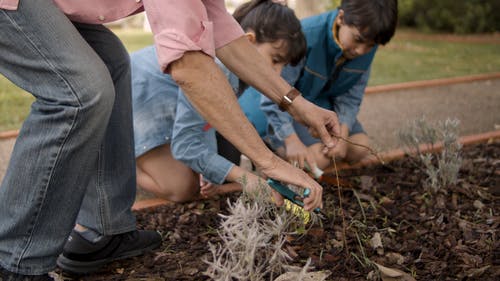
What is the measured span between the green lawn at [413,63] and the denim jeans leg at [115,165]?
2.55 metres

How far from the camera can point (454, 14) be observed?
12547 mm

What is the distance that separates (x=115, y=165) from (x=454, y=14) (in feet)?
38.1

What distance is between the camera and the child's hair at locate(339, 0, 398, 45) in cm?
326

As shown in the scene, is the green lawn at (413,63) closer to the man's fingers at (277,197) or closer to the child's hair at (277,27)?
the child's hair at (277,27)

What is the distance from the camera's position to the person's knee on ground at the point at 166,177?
122 inches

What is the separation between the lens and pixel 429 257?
232 cm

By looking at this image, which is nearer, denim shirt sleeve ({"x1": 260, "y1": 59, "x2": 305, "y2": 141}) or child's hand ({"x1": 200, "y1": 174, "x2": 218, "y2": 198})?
child's hand ({"x1": 200, "y1": 174, "x2": 218, "y2": 198})

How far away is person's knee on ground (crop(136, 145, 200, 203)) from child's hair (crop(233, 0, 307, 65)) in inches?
31.7

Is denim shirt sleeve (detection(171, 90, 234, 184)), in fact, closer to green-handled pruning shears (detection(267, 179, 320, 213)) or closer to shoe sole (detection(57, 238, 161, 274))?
green-handled pruning shears (detection(267, 179, 320, 213))

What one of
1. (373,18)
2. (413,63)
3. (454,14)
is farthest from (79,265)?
(454,14)

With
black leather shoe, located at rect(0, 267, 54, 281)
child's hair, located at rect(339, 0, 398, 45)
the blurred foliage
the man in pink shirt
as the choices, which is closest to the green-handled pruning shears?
the man in pink shirt

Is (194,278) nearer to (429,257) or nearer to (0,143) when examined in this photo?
(429,257)

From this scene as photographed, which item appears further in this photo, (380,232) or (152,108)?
(152,108)

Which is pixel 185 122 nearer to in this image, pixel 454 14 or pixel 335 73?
pixel 335 73
